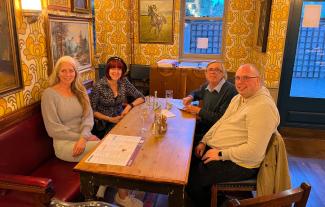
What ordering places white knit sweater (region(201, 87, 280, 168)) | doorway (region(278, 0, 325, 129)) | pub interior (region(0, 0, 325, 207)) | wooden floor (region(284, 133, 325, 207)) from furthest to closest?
doorway (region(278, 0, 325, 129))
wooden floor (region(284, 133, 325, 207))
pub interior (region(0, 0, 325, 207))
white knit sweater (region(201, 87, 280, 168))

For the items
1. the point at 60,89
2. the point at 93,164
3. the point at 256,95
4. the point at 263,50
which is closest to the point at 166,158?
the point at 93,164

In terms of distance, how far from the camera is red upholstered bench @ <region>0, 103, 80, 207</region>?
155 centimetres

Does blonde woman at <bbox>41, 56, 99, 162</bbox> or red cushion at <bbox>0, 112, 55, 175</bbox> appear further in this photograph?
blonde woman at <bbox>41, 56, 99, 162</bbox>

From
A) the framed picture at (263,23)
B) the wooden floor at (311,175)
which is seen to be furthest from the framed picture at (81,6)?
the wooden floor at (311,175)

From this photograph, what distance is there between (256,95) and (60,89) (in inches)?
60.8

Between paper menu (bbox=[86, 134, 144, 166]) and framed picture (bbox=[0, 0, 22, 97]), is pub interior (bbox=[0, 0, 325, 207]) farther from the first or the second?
paper menu (bbox=[86, 134, 144, 166])

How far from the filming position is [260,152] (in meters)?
1.78

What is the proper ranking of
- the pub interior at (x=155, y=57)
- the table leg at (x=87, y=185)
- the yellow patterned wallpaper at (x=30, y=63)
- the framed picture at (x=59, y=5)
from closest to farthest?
the table leg at (x=87, y=185)
the pub interior at (x=155, y=57)
the yellow patterned wallpaper at (x=30, y=63)
the framed picture at (x=59, y=5)

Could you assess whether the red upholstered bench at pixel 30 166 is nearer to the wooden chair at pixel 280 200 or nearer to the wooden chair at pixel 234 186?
the wooden chair at pixel 234 186

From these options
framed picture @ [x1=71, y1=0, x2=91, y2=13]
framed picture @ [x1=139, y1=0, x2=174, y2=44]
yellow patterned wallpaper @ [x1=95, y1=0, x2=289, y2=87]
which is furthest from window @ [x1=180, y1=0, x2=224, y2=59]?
framed picture @ [x1=71, y1=0, x2=91, y2=13]

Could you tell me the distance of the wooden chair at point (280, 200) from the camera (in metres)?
1.01

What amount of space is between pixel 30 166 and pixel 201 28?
12.1ft

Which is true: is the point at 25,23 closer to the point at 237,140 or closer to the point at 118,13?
the point at 237,140

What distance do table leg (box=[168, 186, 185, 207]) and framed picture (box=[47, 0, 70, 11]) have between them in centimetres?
185
